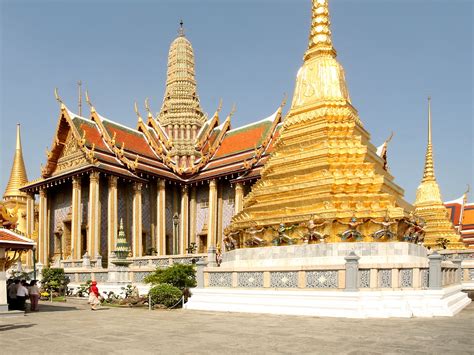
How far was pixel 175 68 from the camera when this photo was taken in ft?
131

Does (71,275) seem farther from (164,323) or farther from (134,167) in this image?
(164,323)

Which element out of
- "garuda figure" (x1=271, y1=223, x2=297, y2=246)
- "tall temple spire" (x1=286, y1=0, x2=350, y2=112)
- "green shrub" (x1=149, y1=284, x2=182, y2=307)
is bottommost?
"green shrub" (x1=149, y1=284, x2=182, y2=307)

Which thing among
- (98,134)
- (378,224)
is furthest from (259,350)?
(98,134)

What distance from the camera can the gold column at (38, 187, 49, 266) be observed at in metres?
→ 32.4

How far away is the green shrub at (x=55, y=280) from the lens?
20.7 meters

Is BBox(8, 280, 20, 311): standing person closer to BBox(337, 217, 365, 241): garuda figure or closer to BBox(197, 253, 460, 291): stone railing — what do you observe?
BBox(197, 253, 460, 291): stone railing

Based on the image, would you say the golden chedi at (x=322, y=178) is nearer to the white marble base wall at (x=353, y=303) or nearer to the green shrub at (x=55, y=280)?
the white marble base wall at (x=353, y=303)

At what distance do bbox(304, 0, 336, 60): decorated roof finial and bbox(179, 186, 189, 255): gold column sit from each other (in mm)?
15977

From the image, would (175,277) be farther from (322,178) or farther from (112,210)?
(112,210)

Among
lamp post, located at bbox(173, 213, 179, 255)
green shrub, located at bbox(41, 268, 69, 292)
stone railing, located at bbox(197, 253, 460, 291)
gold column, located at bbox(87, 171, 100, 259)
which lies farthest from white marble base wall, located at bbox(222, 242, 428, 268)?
lamp post, located at bbox(173, 213, 179, 255)

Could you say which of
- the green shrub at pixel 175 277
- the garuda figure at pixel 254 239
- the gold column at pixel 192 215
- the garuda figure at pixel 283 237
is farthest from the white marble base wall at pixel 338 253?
the gold column at pixel 192 215

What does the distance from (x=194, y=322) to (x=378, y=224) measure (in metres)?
7.54

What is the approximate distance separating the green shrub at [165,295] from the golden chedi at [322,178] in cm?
424

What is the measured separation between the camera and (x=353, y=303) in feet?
36.2
